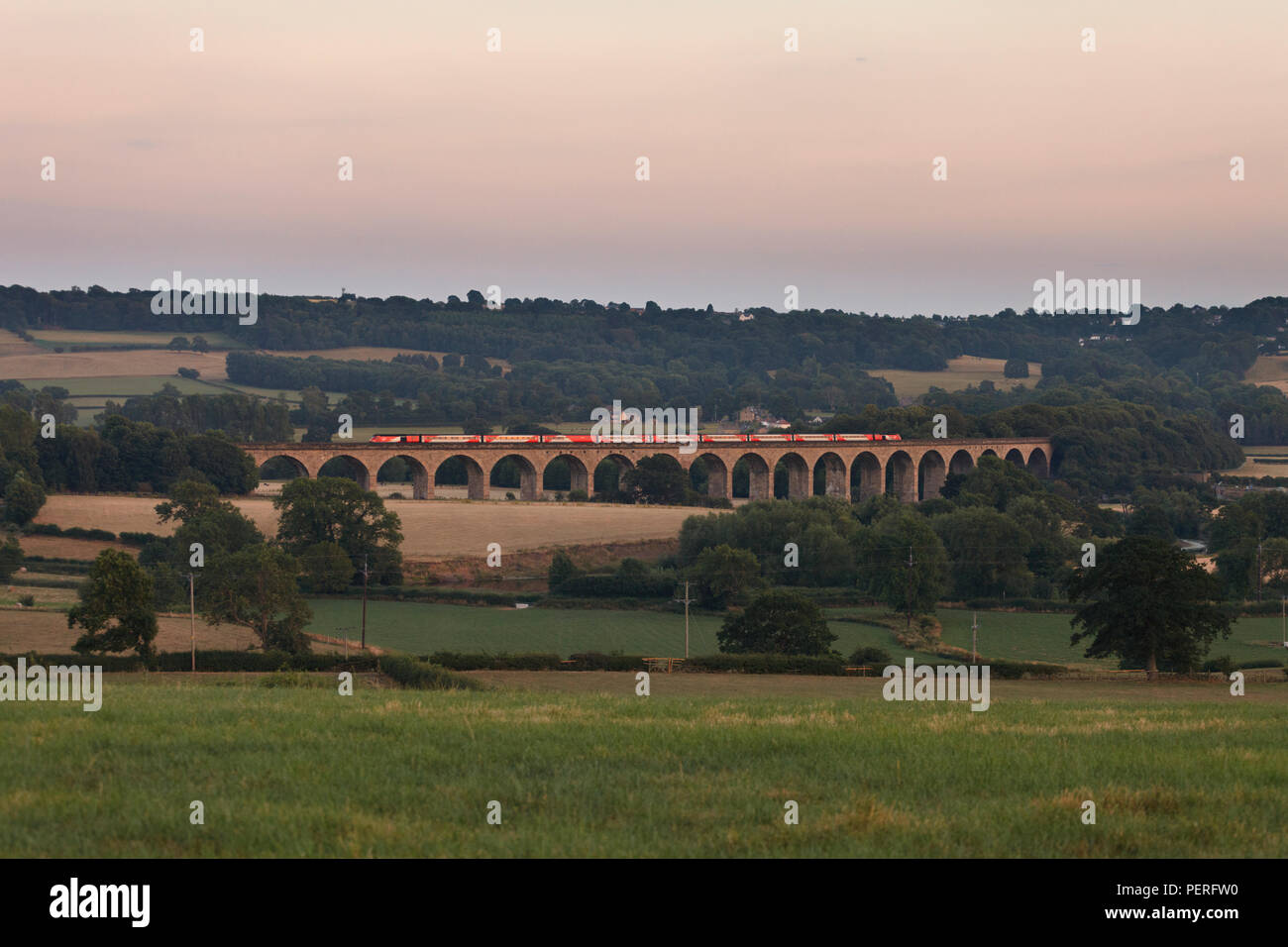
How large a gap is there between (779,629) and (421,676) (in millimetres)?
23552

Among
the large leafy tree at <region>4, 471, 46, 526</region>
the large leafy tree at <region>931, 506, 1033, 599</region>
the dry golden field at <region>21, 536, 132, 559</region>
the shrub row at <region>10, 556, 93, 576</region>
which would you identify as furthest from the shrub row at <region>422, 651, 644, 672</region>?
the large leafy tree at <region>4, 471, 46, 526</region>

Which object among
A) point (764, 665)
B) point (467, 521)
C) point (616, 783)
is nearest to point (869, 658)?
point (764, 665)

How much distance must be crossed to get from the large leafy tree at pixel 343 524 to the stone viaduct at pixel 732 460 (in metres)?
33.5

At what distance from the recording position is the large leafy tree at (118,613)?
142 feet

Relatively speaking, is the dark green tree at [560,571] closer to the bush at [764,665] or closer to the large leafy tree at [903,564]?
the large leafy tree at [903,564]

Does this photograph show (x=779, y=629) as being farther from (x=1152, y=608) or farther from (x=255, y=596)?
(x=255, y=596)

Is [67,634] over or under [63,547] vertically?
under

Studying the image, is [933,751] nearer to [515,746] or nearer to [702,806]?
[702,806]

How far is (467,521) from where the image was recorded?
326ft

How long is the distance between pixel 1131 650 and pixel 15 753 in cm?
4058

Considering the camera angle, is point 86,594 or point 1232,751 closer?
point 1232,751

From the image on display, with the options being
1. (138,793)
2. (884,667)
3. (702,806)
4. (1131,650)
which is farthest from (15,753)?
(1131,650)

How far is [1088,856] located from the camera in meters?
10.3
